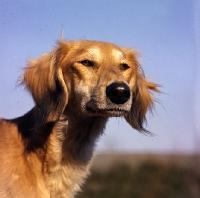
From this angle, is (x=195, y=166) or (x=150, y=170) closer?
(x=195, y=166)

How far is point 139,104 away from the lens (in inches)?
239

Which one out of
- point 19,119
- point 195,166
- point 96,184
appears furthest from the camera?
point 96,184

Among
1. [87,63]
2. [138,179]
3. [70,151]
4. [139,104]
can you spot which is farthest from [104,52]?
[138,179]

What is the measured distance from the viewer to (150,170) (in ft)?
59.6

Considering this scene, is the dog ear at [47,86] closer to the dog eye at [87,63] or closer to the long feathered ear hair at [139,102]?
the dog eye at [87,63]

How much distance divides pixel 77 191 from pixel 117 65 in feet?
4.80

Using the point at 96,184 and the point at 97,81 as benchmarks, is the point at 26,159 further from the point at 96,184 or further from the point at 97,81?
the point at 96,184

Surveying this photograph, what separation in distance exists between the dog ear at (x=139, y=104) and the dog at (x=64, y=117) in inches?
0.9

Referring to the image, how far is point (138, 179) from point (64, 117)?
12.7m

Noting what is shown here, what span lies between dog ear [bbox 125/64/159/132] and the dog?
2cm

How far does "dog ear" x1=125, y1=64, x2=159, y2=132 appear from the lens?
19.5 ft

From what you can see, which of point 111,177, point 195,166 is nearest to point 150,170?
point 111,177

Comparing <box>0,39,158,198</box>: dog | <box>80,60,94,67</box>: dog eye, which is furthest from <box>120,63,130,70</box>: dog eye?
<box>80,60,94,67</box>: dog eye

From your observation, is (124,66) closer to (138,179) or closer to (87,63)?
(87,63)
